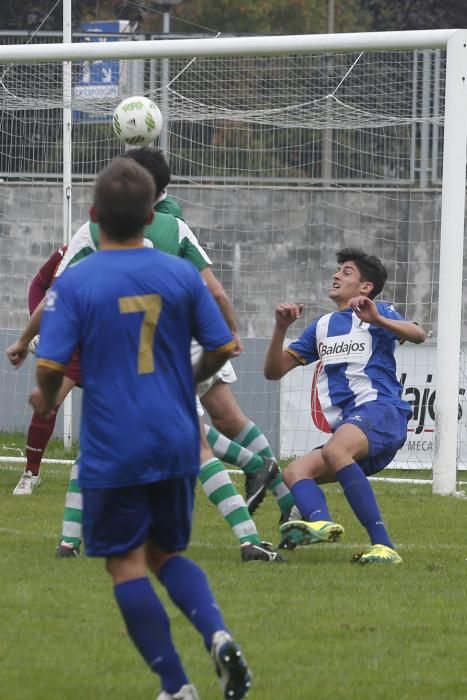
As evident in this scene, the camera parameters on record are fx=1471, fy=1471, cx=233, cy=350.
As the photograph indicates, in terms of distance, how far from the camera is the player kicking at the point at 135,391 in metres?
4.20

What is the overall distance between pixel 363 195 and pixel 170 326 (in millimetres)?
10204

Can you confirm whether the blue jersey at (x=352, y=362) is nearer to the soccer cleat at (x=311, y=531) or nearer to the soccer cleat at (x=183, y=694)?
the soccer cleat at (x=311, y=531)

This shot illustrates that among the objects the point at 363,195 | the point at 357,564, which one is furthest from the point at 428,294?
the point at 357,564

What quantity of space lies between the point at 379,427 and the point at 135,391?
3318 millimetres

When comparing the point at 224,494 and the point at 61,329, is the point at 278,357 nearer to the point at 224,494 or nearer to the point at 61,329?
the point at 224,494

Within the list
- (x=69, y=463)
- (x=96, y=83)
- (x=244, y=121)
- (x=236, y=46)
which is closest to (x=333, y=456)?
(x=236, y=46)

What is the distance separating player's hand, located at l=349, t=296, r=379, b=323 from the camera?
6930 mm

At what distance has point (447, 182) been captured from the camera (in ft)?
34.4

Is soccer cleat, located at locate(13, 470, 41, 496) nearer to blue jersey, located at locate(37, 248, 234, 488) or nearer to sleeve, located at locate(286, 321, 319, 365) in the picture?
sleeve, located at locate(286, 321, 319, 365)

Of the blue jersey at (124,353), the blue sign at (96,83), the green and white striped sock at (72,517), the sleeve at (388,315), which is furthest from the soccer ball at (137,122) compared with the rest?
the blue sign at (96,83)

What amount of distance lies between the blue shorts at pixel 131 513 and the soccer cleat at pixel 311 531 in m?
2.66

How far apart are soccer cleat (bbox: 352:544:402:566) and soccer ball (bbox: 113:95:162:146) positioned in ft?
8.19

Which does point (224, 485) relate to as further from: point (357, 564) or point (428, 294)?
point (428, 294)

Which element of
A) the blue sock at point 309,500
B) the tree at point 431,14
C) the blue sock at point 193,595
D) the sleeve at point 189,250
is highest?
the tree at point 431,14
